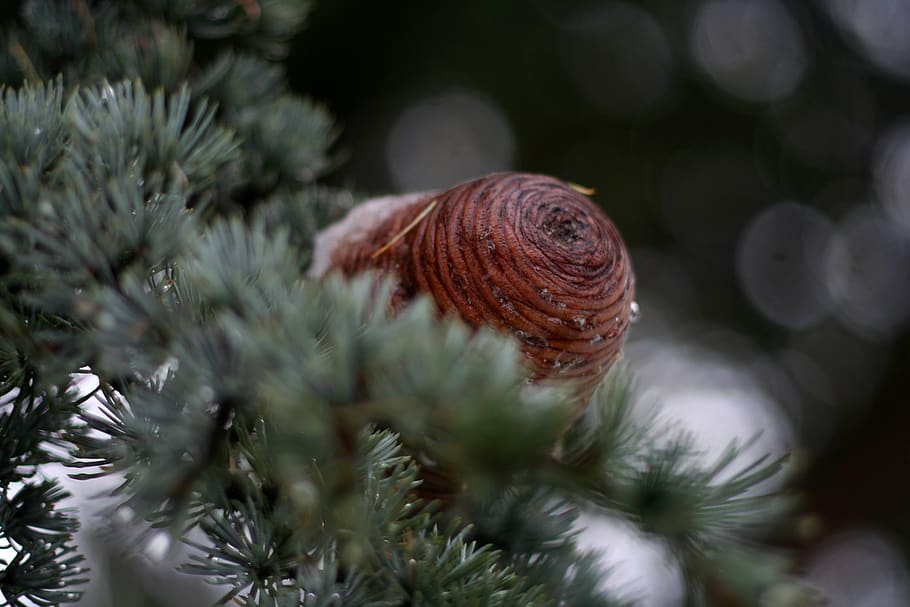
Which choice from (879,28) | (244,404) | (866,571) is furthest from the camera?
(866,571)

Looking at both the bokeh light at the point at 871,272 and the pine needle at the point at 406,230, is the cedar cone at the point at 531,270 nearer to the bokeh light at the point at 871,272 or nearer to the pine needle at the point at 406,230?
the pine needle at the point at 406,230

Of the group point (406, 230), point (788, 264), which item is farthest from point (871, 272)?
point (406, 230)

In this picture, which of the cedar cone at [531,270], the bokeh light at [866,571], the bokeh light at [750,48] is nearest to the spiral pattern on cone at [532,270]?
the cedar cone at [531,270]

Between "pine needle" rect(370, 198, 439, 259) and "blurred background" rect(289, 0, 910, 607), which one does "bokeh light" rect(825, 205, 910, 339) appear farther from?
"pine needle" rect(370, 198, 439, 259)

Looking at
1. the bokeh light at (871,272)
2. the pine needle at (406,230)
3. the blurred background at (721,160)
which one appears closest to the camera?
the pine needle at (406,230)

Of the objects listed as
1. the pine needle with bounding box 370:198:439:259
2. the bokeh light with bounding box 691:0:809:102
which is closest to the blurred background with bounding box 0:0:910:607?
the bokeh light with bounding box 691:0:809:102

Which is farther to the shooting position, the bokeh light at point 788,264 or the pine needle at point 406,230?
the bokeh light at point 788,264

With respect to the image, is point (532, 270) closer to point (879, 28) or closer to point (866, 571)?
point (879, 28)
